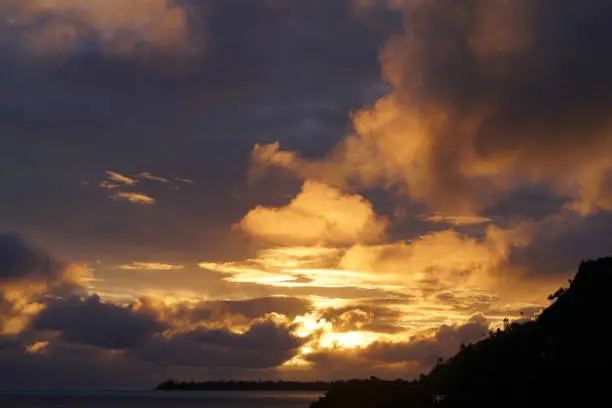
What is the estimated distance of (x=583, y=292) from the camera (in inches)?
2921

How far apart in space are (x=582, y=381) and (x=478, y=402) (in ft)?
43.7

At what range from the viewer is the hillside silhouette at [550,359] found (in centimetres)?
6481

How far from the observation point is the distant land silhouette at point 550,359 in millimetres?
64812

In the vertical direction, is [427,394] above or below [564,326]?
below

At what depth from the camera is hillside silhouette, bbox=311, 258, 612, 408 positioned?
64812 mm

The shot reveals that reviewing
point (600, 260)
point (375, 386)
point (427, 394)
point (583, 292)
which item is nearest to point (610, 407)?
point (583, 292)

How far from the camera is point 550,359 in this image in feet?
226

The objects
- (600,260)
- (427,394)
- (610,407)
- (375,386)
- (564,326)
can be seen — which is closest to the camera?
(610,407)

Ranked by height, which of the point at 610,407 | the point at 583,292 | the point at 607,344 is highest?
the point at 583,292

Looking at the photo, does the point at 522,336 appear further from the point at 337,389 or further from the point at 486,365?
the point at 337,389

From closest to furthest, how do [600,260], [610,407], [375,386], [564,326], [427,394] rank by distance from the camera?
1. [610,407]
2. [564,326]
3. [600,260]
4. [427,394]
5. [375,386]

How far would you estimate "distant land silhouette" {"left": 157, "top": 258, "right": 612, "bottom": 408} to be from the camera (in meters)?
64.8

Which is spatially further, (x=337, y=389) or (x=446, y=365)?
(x=337, y=389)

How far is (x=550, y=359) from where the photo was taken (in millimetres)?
69000
